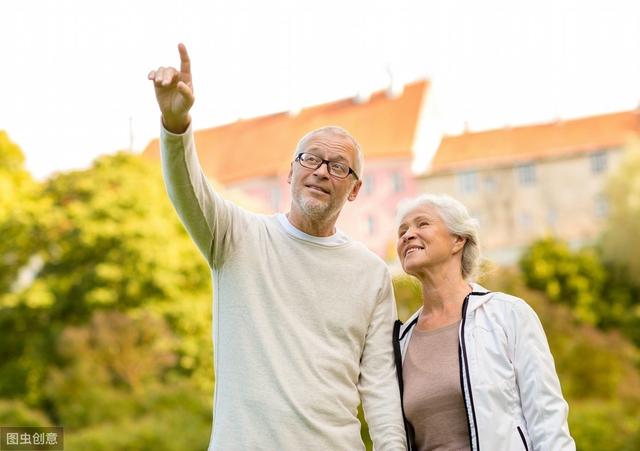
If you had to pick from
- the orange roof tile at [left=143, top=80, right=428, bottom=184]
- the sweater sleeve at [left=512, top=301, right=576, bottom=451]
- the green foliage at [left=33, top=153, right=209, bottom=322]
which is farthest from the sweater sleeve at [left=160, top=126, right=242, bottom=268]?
the orange roof tile at [left=143, top=80, right=428, bottom=184]

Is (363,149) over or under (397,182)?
over

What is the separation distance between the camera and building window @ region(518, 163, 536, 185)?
41500 mm

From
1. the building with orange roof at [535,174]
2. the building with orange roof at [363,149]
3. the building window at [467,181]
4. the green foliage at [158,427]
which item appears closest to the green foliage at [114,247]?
the green foliage at [158,427]

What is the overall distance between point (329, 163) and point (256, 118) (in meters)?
51.0

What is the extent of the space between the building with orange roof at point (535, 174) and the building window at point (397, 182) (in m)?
0.98

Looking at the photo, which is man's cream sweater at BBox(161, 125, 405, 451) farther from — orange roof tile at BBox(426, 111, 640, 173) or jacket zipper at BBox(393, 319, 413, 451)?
orange roof tile at BBox(426, 111, 640, 173)

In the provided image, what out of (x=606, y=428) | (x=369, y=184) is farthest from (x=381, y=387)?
(x=369, y=184)

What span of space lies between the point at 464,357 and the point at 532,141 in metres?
41.6

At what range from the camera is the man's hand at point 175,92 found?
2.74m

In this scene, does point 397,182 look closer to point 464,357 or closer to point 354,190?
point 354,190

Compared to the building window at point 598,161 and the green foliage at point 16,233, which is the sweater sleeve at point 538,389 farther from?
the building window at point 598,161

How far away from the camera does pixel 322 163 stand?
3293 millimetres

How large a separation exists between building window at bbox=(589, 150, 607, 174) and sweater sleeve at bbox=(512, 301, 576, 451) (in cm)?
3884

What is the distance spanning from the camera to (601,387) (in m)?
15.6
